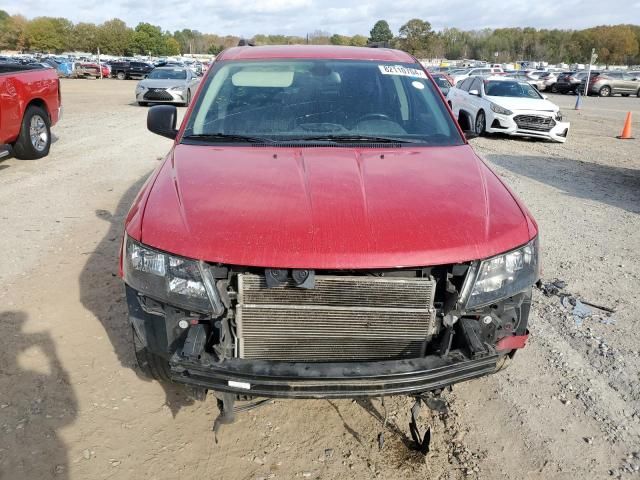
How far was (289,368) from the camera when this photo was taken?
87.7 inches

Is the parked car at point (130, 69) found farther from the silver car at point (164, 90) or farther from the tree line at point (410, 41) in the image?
the tree line at point (410, 41)

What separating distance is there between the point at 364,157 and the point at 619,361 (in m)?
2.15

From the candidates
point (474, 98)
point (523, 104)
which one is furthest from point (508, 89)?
point (523, 104)

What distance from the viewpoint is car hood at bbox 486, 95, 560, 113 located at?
13.5m

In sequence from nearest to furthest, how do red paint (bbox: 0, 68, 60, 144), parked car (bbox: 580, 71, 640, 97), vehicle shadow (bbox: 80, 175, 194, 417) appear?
vehicle shadow (bbox: 80, 175, 194, 417) → red paint (bbox: 0, 68, 60, 144) → parked car (bbox: 580, 71, 640, 97)

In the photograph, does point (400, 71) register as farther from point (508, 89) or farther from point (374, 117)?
point (508, 89)

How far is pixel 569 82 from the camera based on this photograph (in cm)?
3628

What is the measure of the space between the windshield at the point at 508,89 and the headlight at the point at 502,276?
1298 cm

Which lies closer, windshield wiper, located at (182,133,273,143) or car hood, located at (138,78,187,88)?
windshield wiper, located at (182,133,273,143)

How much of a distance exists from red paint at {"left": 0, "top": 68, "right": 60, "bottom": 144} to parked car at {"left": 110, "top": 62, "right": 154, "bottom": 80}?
38307mm

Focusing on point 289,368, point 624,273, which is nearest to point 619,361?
point 624,273

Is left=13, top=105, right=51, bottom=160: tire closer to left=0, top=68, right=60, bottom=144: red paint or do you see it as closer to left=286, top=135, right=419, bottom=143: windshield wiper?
left=0, top=68, right=60, bottom=144: red paint

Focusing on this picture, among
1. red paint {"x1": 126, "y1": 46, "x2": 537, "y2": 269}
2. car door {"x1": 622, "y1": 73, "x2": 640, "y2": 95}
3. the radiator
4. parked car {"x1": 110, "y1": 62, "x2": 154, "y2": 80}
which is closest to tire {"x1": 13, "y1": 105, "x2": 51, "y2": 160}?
red paint {"x1": 126, "y1": 46, "x2": 537, "y2": 269}

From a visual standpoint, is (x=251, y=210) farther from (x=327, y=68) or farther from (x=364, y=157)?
(x=327, y=68)
